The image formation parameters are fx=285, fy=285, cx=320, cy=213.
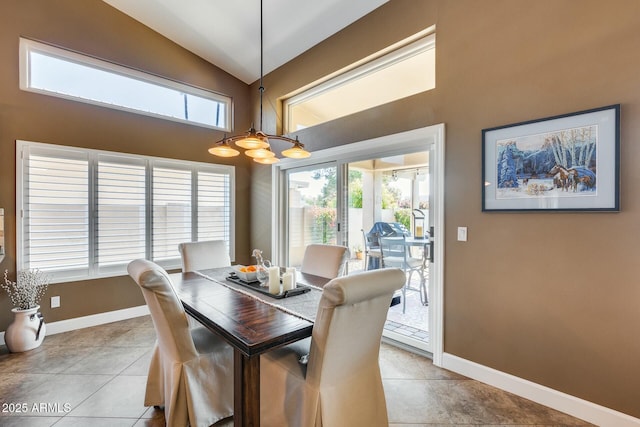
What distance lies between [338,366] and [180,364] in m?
0.96

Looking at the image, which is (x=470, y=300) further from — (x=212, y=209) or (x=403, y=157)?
(x=212, y=209)

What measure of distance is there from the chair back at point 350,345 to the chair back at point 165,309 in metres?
0.77

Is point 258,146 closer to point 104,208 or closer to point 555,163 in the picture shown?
point 555,163

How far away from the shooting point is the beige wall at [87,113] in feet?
9.70

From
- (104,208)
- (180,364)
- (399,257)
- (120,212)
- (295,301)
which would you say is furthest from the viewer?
(120,212)

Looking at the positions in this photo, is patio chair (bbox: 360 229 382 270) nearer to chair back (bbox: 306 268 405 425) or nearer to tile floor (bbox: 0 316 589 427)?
→ tile floor (bbox: 0 316 589 427)

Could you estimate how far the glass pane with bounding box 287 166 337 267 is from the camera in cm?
374

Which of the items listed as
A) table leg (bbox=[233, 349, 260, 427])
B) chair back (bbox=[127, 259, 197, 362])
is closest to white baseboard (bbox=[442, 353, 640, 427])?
table leg (bbox=[233, 349, 260, 427])

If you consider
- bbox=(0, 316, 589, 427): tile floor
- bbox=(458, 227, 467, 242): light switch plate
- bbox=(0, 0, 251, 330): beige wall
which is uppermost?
bbox=(0, 0, 251, 330): beige wall

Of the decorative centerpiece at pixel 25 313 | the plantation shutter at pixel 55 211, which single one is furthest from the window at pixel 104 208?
the decorative centerpiece at pixel 25 313

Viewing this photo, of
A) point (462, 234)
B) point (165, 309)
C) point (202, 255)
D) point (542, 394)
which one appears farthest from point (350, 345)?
point (202, 255)

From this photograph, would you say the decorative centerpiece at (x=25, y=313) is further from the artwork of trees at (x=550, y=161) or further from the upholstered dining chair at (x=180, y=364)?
the artwork of trees at (x=550, y=161)

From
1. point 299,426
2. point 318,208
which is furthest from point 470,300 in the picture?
point 318,208

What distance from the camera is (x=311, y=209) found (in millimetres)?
4055
